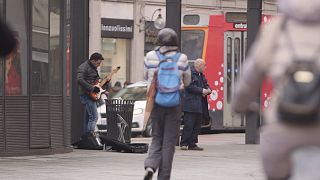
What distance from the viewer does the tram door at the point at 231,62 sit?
26.0 m

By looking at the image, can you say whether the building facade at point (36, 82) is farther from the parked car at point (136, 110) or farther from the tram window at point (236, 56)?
the tram window at point (236, 56)

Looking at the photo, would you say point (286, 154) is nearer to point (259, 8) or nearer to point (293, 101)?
point (293, 101)

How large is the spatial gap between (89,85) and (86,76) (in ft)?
0.61

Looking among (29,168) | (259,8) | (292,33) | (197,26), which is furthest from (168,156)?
(197,26)

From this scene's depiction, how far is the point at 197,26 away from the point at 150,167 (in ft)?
54.2

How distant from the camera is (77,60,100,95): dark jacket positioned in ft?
55.2

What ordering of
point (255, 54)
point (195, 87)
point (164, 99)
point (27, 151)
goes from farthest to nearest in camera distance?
1. point (195, 87)
2. point (27, 151)
3. point (164, 99)
4. point (255, 54)

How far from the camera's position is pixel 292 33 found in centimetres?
503

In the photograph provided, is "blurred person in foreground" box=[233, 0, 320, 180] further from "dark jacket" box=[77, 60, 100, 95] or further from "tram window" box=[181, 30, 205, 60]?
"tram window" box=[181, 30, 205, 60]

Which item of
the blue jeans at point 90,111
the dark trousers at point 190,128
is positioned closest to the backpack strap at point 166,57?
the blue jeans at point 90,111

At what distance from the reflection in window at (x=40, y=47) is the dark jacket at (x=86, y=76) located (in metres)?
1.44

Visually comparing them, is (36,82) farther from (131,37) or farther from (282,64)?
(131,37)

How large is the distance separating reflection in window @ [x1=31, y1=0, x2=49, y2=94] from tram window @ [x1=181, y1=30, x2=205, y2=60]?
11.3 meters

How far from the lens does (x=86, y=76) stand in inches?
665
